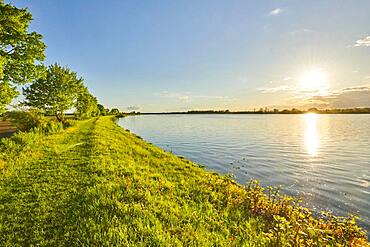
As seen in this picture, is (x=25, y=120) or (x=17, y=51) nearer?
(x=17, y=51)

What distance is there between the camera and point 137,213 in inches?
259

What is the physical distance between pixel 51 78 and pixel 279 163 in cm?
4189

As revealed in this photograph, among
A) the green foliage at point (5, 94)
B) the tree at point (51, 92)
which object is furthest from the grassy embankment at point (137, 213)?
the tree at point (51, 92)

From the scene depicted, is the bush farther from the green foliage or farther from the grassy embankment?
the grassy embankment

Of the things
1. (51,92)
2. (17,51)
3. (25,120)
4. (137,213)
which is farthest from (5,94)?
(51,92)

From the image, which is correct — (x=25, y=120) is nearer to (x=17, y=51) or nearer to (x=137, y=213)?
(x=17, y=51)

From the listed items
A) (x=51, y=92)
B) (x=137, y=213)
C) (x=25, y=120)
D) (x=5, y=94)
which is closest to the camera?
(x=137, y=213)

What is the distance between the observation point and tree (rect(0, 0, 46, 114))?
55.9 ft

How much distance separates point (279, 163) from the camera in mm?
20500

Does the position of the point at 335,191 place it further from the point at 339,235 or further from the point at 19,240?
the point at 19,240

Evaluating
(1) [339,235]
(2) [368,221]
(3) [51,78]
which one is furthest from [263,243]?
(3) [51,78]

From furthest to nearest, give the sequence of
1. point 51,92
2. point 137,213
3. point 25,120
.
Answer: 1. point 51,92
2. point 25,120
3. point 137,213

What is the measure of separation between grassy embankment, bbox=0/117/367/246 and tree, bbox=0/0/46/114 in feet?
28.0

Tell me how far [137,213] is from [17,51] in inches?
766
